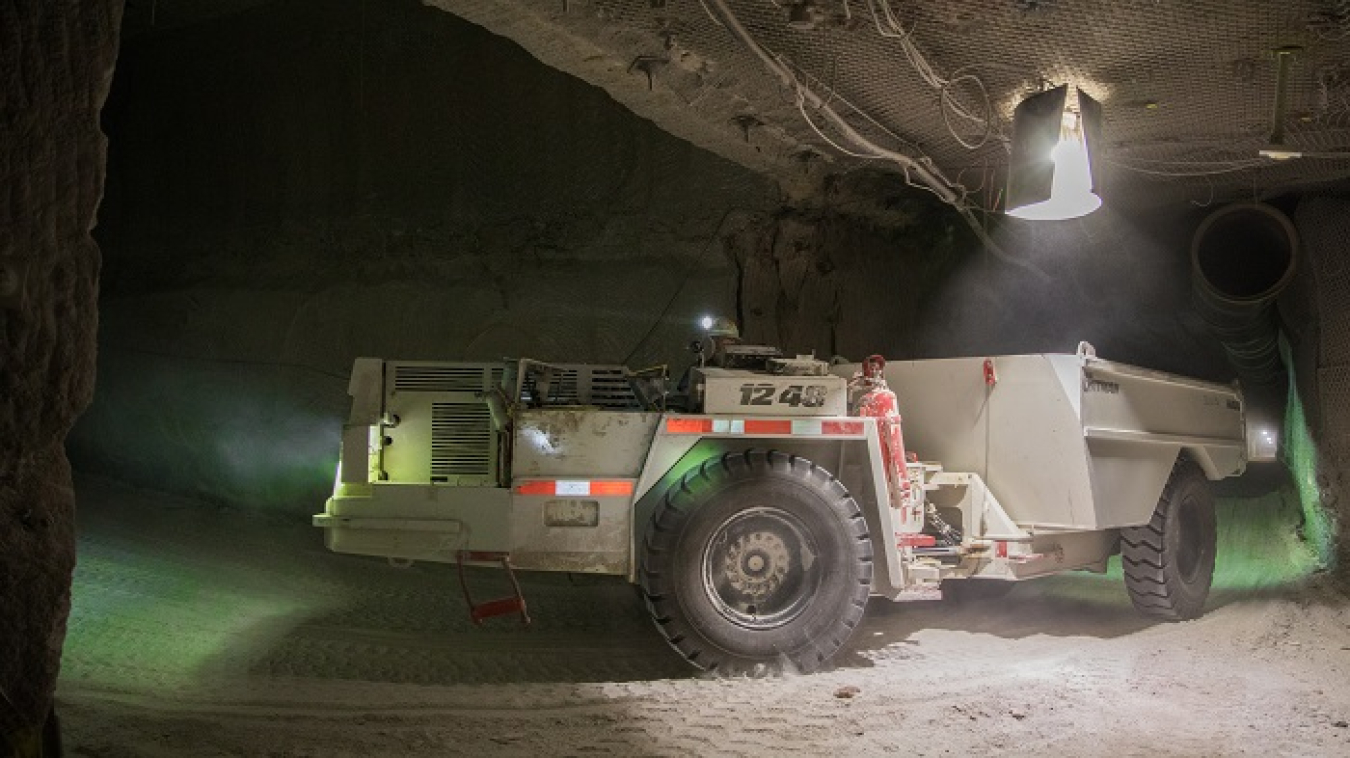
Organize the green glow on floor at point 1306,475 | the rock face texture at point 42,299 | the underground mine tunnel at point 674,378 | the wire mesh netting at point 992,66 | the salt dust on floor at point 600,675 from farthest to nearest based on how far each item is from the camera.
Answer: the green glow on floor at point 1306,475 < the wire mesh netting at point 992,66 < the underground mine tunnel at point 674,378 < the salt dust on floor at point 600,675 < the rock face texture at point 42,299

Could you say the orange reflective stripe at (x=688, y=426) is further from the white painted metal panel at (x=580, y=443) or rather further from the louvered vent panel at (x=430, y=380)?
the louvered vent panel at (x=430, y=380)

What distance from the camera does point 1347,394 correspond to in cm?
802

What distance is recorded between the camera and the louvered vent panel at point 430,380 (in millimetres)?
6012

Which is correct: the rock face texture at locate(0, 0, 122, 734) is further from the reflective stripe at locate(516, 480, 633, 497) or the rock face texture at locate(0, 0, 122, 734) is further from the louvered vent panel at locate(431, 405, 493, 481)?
the louvered vent panel at locate(431, 405, 493, 481)

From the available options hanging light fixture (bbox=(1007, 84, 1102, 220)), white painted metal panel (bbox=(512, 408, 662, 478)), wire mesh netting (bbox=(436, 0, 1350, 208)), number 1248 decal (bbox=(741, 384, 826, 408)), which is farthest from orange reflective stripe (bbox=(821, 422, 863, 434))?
wire mesh netting (bbox=(436, 0, 1350, 208))

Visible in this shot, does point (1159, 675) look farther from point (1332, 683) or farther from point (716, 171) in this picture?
point (716, 171)

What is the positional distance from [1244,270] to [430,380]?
24.3 ft

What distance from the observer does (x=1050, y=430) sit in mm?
6355

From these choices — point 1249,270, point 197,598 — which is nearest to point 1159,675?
point 1249,270

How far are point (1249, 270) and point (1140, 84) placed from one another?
3.64 m

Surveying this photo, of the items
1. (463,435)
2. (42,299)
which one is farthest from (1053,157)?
(42,299)

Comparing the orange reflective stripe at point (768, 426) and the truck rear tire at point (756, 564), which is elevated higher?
the orange reflective stripe at point (768, 426)

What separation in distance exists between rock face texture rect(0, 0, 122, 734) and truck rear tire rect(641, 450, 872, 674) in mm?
2853

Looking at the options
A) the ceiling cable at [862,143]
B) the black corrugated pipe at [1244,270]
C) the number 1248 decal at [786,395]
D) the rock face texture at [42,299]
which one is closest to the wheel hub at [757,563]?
the number 1248 decal at [786,395]
